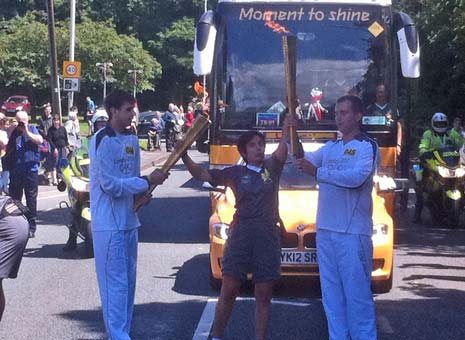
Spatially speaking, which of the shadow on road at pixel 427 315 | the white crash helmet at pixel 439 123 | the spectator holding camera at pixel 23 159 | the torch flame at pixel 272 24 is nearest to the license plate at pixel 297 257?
the shadow on road at pixel 427 315

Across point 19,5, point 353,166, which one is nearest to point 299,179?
point 353,166

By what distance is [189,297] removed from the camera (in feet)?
31.2

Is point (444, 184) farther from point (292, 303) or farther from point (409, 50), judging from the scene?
point (292, 303)

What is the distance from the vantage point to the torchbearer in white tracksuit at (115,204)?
668 centimetres

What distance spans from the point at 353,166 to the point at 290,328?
6.66ft

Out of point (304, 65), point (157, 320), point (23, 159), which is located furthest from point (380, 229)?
point (23, 159)

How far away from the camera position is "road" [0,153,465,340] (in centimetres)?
808

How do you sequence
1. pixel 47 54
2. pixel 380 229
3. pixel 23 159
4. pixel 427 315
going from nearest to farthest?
pixel 427 315 < pixel 380 229 < pixel 23 159 < pixel 47 54

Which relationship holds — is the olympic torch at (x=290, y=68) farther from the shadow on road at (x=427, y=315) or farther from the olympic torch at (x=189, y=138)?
the shadow on road at (x=427, y=315)

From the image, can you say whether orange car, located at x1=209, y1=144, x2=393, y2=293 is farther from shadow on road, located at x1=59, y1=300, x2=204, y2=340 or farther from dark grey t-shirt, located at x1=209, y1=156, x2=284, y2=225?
dark grey t-shirt, located at x1=209, y1=156, x2=284, y2=225

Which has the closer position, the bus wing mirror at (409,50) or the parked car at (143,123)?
the bus wing mirror at (409,50)

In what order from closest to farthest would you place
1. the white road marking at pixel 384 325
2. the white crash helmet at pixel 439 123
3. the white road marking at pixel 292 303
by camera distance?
1. the white road marking at pixel 384 325
2. the white road marking at pixel 292 303
3. the white crash helmet at pixel 439 123

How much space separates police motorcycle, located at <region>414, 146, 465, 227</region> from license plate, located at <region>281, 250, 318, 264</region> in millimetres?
6090

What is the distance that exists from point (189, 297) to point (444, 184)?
22.2ft
